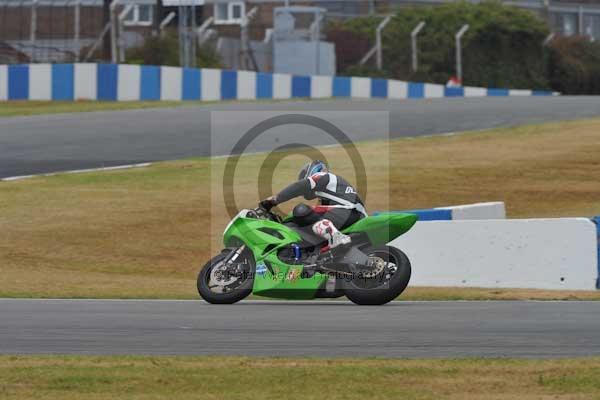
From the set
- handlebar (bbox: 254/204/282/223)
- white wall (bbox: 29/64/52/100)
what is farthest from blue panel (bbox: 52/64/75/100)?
handlebar (bbox: 254/204/282/223)

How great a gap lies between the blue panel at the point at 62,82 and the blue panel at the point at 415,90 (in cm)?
1988

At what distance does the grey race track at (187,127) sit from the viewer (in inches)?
1012

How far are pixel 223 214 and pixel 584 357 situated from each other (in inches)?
510

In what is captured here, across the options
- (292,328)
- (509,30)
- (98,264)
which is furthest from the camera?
(509,30)

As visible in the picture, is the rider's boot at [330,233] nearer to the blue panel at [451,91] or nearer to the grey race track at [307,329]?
the grey race track at [307,329]

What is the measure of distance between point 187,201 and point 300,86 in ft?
76.5

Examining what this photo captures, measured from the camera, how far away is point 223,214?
21.0 meters

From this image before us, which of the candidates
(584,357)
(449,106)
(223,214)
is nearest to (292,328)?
(584,357)

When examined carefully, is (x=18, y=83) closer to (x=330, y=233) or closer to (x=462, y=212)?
(x=462, y=212)

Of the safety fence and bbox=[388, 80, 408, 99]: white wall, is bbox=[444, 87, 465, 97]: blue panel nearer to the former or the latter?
bbox=[388, 80, 408, 99]: white wall

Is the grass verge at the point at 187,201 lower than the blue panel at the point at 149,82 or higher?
lower

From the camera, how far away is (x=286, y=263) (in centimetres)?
1227

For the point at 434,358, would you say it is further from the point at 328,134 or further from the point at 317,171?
the point at 328,134

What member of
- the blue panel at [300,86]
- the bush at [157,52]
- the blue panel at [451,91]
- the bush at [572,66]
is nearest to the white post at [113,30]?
the bush at [157,52]
